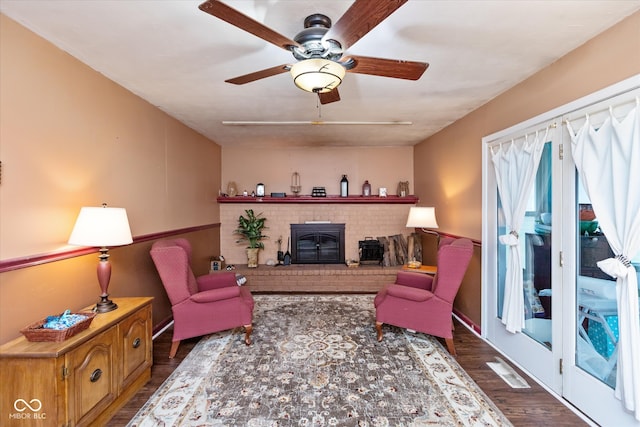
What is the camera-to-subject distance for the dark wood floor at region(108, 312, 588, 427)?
6.35 feet

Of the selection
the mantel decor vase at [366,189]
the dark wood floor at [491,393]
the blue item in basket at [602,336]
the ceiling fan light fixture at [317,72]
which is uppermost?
the ceiling fan light fixture at [317,72]

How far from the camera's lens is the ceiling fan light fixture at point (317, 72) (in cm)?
160

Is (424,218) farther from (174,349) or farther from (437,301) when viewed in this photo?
(174,349)

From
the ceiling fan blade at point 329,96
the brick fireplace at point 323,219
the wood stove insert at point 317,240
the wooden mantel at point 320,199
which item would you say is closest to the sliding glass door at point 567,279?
the ceiling fan blade at point 329,96

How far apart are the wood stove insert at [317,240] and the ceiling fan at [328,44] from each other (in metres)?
3.64

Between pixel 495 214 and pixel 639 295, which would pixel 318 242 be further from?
pixel 639 295

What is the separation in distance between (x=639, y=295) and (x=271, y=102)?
325 cm

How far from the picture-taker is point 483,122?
10.3 ft

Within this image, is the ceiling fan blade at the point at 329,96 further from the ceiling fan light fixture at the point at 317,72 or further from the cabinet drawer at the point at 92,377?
the cabinet drawer at the point at 92,377

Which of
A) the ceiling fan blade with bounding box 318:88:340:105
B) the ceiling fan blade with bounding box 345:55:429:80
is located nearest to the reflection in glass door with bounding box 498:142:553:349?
the ceiling fan blade with bounding box 345:55:429:80

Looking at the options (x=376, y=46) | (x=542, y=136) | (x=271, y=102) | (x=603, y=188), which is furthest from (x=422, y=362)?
(x=271, y=102)

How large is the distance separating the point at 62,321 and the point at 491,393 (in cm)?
300

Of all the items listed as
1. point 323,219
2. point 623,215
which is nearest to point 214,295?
point 323,219

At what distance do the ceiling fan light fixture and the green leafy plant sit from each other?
12.5 ft
